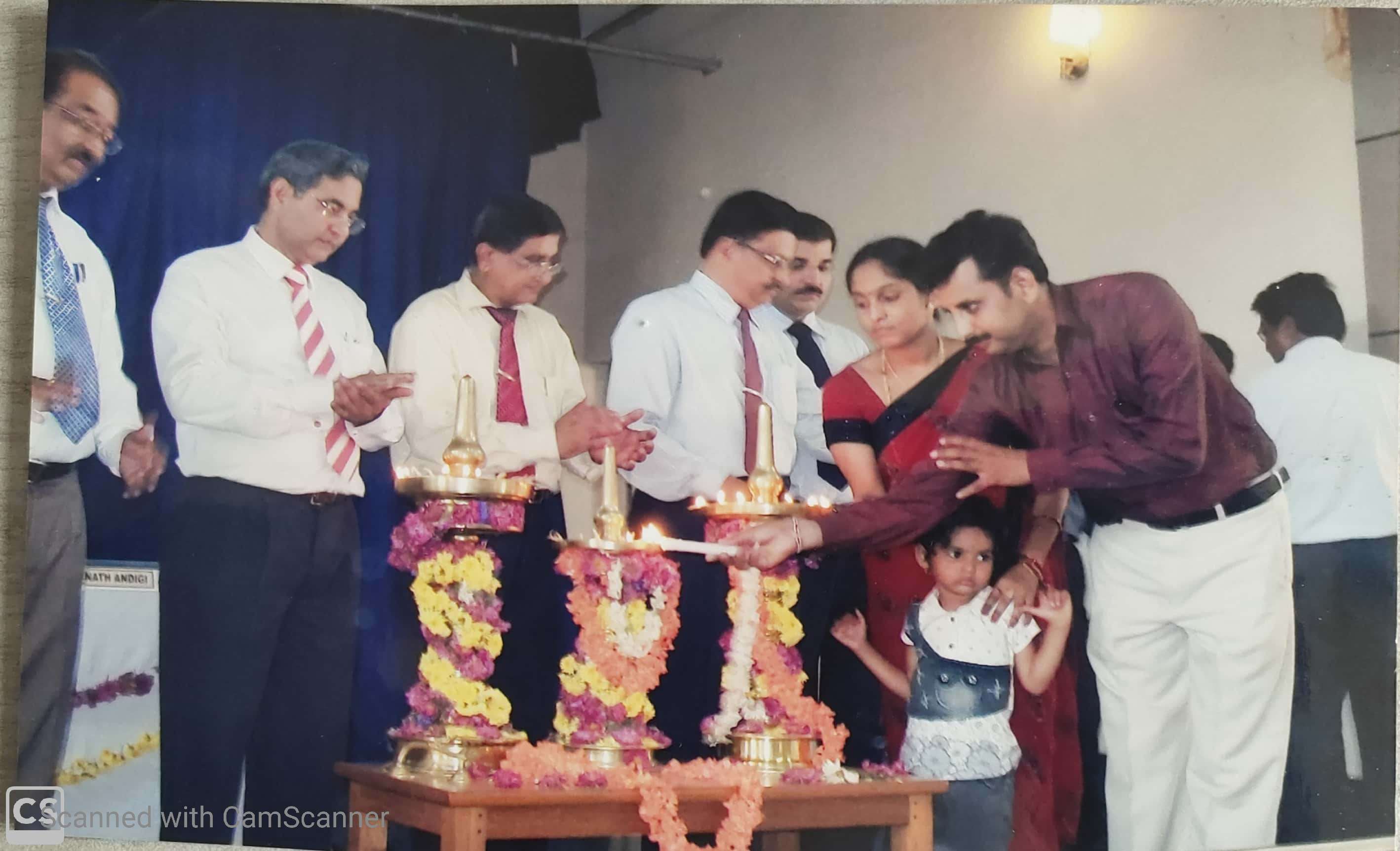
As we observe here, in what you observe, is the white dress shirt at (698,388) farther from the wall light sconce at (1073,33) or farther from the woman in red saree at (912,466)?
the wall light sconce at (1073,33)

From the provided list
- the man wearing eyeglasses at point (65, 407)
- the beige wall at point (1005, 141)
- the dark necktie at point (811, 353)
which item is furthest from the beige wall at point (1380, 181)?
the man wearing eyeglasses at point (65, 407)

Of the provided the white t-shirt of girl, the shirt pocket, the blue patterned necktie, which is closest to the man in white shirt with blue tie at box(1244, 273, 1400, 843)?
the white t-shirt of girl

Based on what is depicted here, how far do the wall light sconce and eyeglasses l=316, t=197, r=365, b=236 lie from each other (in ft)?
5.24

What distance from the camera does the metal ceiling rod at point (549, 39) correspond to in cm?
323

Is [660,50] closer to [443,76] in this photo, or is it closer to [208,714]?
[443,76]

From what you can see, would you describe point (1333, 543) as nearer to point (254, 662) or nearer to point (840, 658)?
point (840, 658)

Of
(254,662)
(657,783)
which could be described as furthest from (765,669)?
(254,662)

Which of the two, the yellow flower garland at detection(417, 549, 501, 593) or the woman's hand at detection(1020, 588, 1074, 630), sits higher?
the yellow flower garland at detection(417, 549, 501, 593)

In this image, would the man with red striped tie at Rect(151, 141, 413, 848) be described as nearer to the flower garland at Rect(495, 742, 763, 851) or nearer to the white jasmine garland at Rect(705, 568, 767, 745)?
the flower garland at Rect(495, 742, 763, 851)

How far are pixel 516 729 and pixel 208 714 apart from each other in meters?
0.63

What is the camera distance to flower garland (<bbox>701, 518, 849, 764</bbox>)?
2.99 meters

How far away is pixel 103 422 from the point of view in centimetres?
304

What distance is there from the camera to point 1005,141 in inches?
129

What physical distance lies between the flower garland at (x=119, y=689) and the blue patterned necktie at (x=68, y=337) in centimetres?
51
